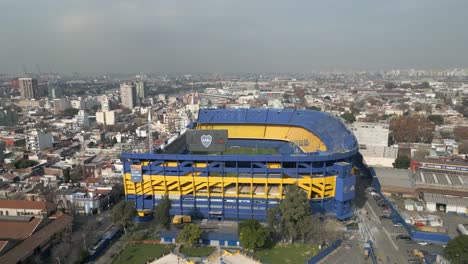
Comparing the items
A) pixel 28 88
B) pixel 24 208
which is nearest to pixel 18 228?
pixel 24 208

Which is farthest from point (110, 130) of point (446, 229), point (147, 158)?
point (446, 229)

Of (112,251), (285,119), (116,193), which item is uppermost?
(285,119)

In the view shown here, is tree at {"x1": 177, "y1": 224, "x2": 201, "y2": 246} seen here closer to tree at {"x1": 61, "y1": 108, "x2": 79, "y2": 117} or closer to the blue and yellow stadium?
the blue and yellow stadium

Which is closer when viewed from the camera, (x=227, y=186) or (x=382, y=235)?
(x=382, y=235)

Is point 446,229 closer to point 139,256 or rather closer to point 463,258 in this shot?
point 463,258

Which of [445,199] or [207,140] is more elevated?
[207,140]

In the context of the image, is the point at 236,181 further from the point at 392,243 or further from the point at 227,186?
the point at 392,243

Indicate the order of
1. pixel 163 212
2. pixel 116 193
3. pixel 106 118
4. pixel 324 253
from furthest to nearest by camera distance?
1. pixel 106 118
2. pixel 116 193
3. pixel 163 212
4. pixel 324 253

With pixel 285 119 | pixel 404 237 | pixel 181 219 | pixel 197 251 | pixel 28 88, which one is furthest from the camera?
pixel 28 88
